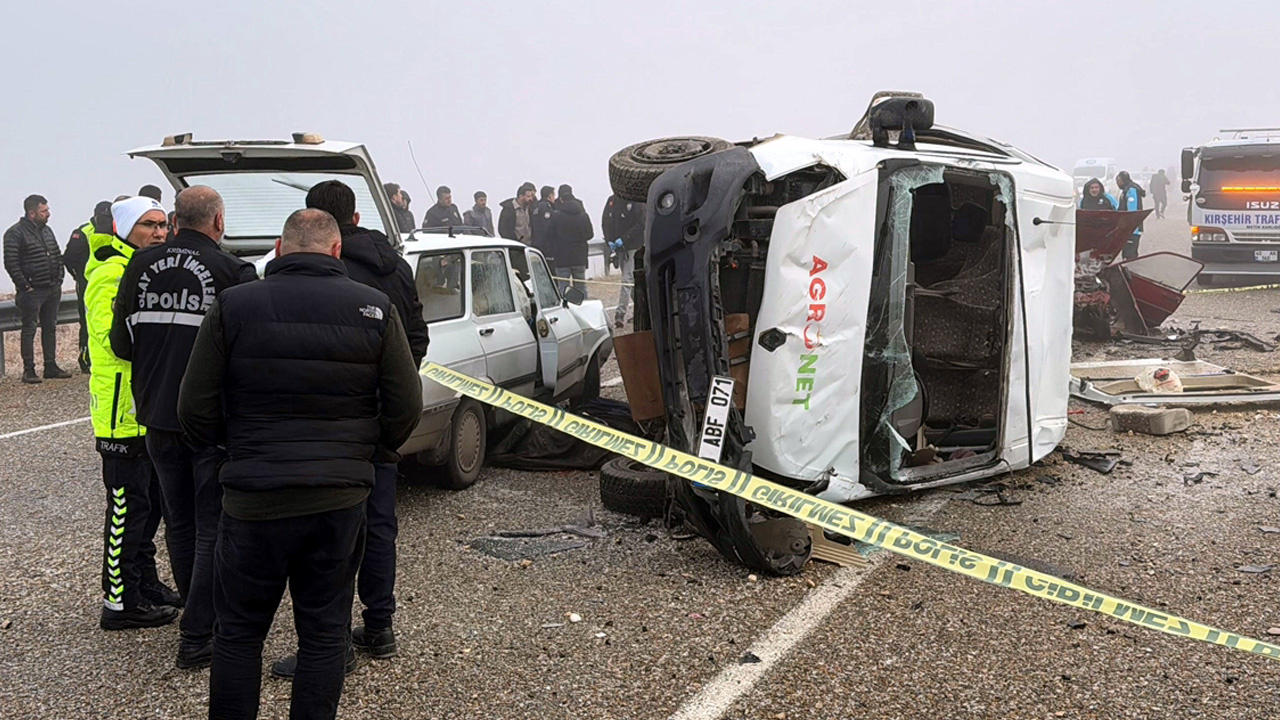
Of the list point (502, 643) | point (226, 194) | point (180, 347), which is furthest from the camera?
point (226, 194)

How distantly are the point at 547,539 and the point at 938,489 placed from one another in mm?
2509

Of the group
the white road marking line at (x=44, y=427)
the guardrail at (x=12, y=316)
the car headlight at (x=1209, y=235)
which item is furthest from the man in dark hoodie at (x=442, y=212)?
the car headlight at (x=1209, y=235)

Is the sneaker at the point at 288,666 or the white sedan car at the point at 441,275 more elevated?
the white sedan car at the point at 441,275

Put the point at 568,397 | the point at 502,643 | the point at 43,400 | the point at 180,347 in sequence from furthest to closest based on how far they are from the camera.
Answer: the point at 43,400
the point at 568,397
the point at 502,643
the point at 180,347

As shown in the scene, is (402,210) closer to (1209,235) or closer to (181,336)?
(181,336)

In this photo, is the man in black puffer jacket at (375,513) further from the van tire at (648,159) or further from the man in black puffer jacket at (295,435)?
the van tire at (648,159)

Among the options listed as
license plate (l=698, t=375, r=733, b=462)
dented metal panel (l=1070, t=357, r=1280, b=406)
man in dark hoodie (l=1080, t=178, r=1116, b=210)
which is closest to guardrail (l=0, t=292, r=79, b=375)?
license plate (l=698, t=375, r=733, b=462)

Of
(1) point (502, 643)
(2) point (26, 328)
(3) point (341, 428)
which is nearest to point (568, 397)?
Result: (1) point (502, 643)

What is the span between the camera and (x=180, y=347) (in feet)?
14.2

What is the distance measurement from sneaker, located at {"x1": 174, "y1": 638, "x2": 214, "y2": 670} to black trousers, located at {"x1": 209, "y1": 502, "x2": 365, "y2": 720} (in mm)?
1053

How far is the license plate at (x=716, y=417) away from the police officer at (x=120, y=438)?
253 cm

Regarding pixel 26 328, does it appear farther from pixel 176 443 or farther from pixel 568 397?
pixel 176 443

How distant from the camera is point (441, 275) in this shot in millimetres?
7031

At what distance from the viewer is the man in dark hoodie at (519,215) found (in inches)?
675
